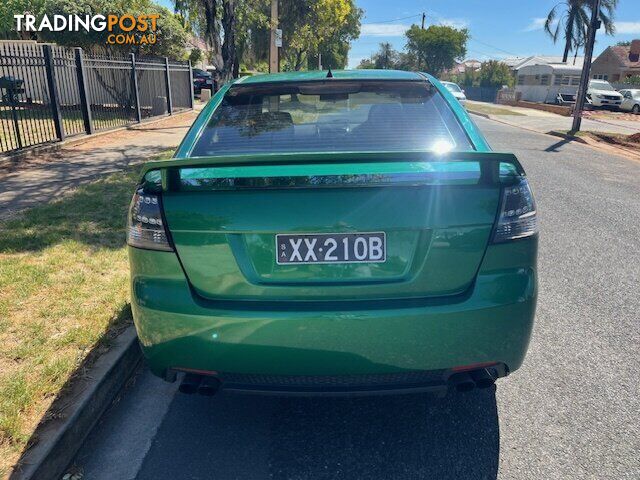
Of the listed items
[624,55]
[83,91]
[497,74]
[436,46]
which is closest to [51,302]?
[83,91]

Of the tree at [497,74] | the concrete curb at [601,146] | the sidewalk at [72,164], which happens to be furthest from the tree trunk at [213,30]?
the tree at [497,74]

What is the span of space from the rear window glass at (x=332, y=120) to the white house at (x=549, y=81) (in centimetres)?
5095

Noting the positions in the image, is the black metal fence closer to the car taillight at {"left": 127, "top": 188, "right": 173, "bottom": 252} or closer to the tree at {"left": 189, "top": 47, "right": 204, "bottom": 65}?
the car taillight at {"left": 127, "top": 188, "right": 173, "bottom": 252}

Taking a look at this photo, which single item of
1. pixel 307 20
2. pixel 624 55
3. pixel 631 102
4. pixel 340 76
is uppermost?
pixel 307 20

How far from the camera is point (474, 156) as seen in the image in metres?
2.02

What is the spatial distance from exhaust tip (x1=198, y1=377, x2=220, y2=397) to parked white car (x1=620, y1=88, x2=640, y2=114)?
39741 mm

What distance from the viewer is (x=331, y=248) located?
6.53 ft

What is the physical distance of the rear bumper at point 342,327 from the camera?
200cm

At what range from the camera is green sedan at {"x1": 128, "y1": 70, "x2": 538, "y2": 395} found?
6.49 ft

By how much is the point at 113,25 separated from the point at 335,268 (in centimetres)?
2018

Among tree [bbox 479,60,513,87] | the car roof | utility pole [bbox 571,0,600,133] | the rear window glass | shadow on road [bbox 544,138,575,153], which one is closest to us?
the rear window glass

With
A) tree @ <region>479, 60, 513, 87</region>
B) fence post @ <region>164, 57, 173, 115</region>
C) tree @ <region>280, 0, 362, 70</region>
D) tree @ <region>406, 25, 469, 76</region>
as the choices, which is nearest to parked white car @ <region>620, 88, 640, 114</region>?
tree @ <region>280, 0, 362, 70</region>

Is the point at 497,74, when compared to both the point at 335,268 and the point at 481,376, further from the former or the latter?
the point at 335,268

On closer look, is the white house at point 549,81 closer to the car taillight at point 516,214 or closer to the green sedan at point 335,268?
the car taillight at point 516,214
